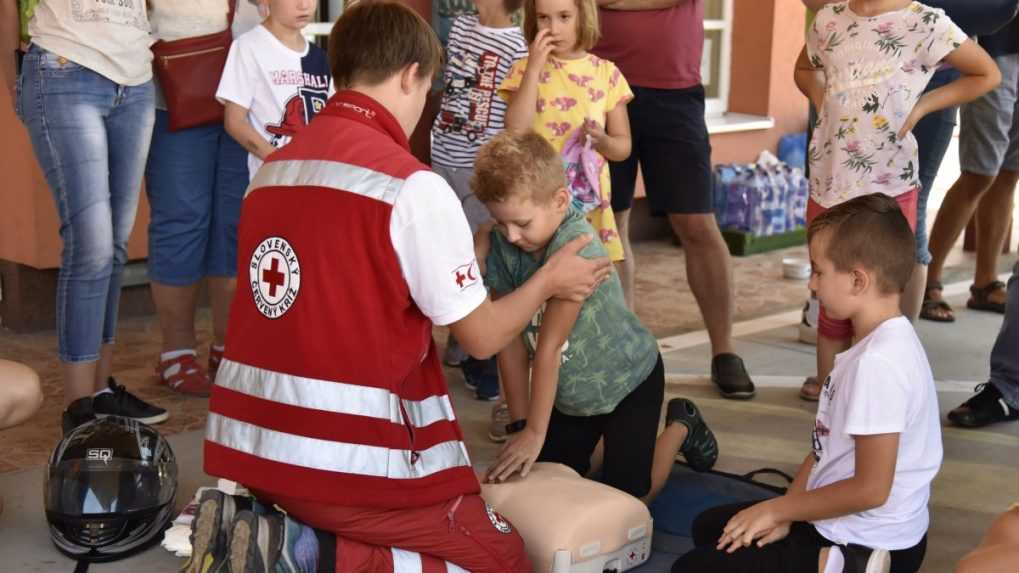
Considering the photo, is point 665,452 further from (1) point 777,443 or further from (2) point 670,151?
(2) point 670,151

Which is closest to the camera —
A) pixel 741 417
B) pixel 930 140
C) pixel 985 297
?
pixel 741 417

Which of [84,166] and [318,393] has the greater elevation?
[84,166]

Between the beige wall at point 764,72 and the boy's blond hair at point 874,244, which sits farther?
the beige wall at point 764,72

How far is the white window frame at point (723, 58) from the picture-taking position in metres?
7.63

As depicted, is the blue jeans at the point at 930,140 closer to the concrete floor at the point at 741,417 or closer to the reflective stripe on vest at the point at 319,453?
the concrete floor at the point at 741,417

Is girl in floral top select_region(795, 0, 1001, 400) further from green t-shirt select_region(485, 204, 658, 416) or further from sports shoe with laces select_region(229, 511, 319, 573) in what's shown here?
sports shoe with laces select_region(229, 511, 319, 573)

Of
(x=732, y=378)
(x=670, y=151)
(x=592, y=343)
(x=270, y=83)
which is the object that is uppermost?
(x=270, y=83)

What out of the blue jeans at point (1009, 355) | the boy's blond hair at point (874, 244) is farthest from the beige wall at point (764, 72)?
the boy's blond hair at point (874, 244)

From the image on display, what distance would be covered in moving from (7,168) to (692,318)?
9.62ft

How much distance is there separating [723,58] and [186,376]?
467 centimetres

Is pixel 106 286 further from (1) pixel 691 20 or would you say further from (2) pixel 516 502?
(1) pixel 691 20

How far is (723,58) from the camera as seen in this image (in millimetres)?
7699

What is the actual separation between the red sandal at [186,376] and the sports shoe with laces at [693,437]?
1623 millimetres

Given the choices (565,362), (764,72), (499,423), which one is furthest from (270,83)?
(764,72)
